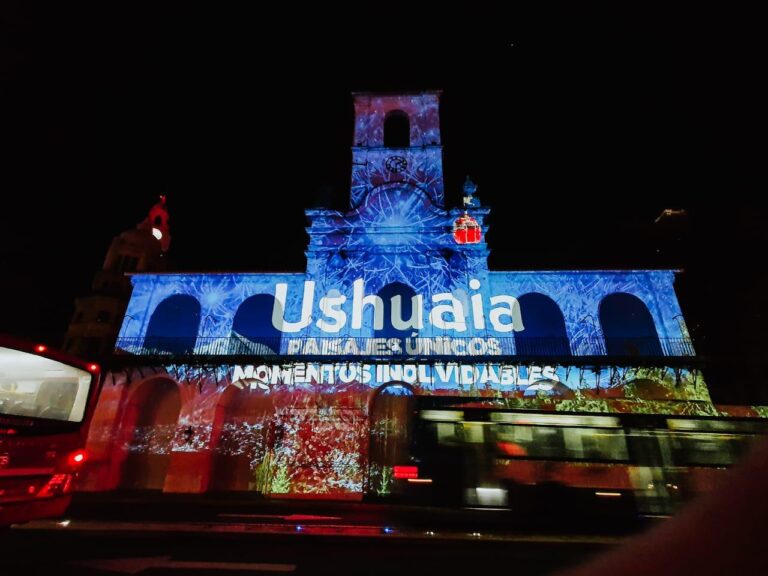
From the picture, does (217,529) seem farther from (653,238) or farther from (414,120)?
(653,238)

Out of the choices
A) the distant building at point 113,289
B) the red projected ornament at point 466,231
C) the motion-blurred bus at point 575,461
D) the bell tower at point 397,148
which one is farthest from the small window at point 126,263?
the motion-blurred bus at point 575,461

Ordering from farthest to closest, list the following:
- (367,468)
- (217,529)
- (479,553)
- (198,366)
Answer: (198,366) < (367,468) < (217,529) < (479,553)

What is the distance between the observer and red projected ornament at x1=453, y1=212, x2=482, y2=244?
1794 cm

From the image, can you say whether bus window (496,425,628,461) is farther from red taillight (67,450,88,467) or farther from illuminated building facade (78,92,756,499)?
red taillight (67,450,88,467)

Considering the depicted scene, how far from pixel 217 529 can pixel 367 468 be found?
7.76m

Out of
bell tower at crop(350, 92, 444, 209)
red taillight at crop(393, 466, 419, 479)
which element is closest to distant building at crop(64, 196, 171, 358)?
bell tower at crop(350, 92, 444, 209)

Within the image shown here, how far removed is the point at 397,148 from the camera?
2073cm

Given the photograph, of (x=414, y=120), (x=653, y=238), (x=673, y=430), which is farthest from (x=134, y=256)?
(x=653, y=238)

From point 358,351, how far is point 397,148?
11.5 metres

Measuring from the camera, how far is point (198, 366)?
52.4 ft

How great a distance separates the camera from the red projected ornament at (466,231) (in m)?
17.9

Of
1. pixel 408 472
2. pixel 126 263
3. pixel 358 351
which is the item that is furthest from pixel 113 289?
pixel 408 472

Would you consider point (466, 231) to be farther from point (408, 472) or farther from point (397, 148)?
point (408, 472)

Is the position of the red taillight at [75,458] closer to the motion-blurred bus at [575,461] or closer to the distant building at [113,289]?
the motion-blurred bus at [575,461]
